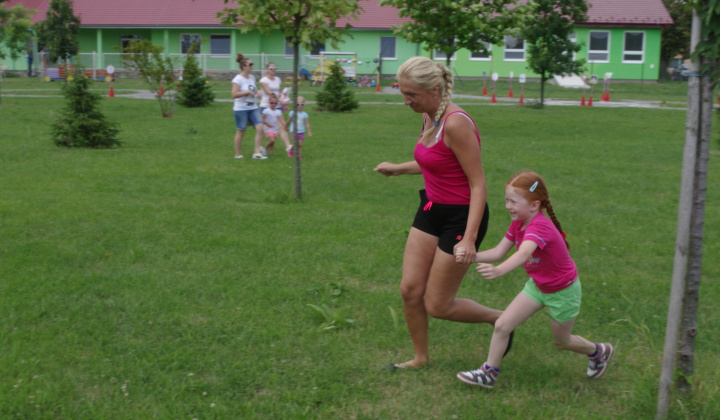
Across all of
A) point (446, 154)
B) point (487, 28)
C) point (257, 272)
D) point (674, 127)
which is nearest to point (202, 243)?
point (257, 272)

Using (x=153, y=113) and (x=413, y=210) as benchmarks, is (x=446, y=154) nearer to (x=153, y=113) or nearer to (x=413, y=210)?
(x=413, y=210)

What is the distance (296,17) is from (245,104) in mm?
4296

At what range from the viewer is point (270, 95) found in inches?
536

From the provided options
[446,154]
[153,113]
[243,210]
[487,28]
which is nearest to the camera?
[446,154]

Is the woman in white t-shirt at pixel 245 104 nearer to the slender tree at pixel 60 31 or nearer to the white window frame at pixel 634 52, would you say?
the slender tree at pixel 60 31

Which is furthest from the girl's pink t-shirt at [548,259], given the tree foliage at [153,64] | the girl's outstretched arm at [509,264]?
the tree foliage at [153,64]

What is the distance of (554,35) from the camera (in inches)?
1018

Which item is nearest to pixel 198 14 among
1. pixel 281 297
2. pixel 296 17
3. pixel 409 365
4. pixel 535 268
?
pixel 296 17

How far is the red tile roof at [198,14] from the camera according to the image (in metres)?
43.5

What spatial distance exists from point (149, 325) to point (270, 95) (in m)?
8.99

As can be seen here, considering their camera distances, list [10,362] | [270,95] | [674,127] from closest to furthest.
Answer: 1. [10,362]
2. [270,95]
3. [674,127]

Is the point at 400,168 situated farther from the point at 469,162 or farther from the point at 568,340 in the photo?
the point at 568,340

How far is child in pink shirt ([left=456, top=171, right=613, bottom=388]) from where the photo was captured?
3.95m

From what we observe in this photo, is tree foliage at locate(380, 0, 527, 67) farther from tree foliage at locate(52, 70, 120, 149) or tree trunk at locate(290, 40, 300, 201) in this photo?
tree trunk at locate(290, 40, 300, 201)
